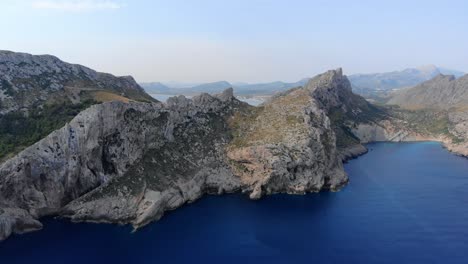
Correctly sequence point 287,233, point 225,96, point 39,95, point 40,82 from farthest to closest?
point 225,96 < point 40,82 < point 39,95 < point 287,233

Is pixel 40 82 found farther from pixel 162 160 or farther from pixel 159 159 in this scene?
pixel 162 160

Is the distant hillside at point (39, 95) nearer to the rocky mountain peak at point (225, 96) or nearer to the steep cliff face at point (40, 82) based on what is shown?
the steep cliff face at point (40, 82)

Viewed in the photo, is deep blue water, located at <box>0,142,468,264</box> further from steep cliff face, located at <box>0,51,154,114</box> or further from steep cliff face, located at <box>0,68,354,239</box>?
steep cliff face, located at <box>0,51,154,114</box>

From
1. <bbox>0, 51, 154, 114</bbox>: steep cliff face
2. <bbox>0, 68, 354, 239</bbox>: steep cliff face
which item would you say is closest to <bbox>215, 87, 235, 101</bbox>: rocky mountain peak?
<bbox>0, 68, 354, 239</bbox>: steep cliff face

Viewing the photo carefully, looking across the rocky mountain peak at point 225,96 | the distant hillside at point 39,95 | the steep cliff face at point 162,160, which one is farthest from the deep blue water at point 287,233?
the rocky mountain peak at point 225,96

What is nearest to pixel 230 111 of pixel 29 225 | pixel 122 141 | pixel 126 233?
pixel 122 141

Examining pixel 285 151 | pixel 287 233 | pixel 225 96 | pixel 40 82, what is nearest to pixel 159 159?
pixel 285 151

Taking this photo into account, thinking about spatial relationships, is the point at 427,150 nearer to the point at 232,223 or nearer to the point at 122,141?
the point at 232,223
